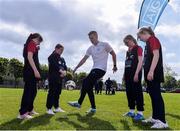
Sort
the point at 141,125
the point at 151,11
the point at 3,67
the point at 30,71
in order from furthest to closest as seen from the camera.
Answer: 1. the point at 3,67
2. the point at 151,11
3. the point at 30,71
4. the point at 141,125

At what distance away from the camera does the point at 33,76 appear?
9.39 meters

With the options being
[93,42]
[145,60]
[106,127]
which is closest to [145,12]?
[93,42]

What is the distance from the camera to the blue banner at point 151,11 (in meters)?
16.8

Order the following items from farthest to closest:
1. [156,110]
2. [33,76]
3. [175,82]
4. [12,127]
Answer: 1. [175,82]
2. [33,76]
3. [156,110]
4. [12,127]

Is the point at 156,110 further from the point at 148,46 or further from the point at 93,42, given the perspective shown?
the point at 93,42

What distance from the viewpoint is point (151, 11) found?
17266 millimetres

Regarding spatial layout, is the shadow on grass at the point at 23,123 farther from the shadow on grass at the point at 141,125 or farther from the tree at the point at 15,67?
the tree at the point at 15,67

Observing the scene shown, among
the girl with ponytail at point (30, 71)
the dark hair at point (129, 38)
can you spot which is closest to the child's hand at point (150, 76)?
the dark hair at point (129, 38)

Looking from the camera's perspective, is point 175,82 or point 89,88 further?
point 175,82

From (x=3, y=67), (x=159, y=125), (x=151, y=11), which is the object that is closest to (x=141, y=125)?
(x=159, y=125)

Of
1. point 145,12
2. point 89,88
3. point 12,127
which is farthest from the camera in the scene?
point 145,12

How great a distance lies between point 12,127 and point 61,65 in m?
3.95

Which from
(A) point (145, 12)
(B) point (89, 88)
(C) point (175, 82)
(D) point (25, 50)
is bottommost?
(B) point (89, 88)

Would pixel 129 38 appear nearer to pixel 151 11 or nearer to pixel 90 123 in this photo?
pixel 90 123
